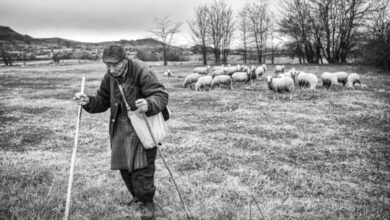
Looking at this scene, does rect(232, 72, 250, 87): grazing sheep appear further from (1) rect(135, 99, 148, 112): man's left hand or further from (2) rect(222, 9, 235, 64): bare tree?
(2) rect(222, 9, 235, 64): bare tree

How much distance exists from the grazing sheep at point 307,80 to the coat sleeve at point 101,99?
12.0 m

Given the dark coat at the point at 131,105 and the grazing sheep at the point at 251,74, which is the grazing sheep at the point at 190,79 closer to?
the grazing sheep at the point at 251,74

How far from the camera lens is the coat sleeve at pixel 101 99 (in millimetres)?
3000

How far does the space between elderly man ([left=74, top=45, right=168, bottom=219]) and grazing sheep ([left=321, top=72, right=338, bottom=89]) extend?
13014 millimetres

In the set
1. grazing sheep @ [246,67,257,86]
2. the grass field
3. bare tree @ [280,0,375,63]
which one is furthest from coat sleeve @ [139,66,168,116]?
bare tree @ [280,0,375,63]

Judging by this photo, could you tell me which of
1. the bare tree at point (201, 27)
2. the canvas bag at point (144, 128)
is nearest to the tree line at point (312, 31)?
the bare tree at point (201, 27)

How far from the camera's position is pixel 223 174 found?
4531 millimetres

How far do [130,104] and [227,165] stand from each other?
2643 millimetres

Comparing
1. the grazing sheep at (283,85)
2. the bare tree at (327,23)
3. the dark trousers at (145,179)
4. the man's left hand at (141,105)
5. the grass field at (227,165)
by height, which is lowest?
the grass field at (227,165)

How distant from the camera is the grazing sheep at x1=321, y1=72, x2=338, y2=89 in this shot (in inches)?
542

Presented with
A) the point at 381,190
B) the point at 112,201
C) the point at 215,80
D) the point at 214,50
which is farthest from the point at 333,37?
the point at 112,201

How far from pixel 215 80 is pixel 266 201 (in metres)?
11.5

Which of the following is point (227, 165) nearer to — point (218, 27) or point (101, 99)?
point (101, 99)

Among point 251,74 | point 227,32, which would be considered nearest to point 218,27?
point 227,32
